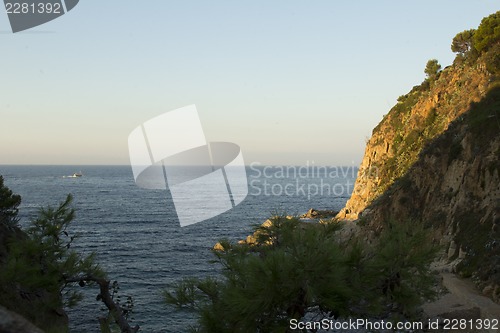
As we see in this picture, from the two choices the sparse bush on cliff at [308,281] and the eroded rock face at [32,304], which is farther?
the eroded rock face at [32,304]

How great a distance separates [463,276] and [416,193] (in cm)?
1410

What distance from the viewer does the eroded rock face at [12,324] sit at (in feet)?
16.0

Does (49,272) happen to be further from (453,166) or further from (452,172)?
(453,166)

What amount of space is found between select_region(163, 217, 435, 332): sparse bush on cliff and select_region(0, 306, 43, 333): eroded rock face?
4.92 meters

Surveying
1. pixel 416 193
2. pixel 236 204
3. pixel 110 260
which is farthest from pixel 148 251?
pixel 236 204

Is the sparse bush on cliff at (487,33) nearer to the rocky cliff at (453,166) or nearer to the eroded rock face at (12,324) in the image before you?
the rocky cliff at (453,166)

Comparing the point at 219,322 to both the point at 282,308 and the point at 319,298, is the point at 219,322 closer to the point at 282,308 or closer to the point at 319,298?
the point at 282,308

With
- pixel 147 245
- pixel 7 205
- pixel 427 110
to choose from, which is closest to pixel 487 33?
pixel 427 110

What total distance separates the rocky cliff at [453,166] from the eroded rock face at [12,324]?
12.9m

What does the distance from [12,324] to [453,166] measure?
38.3 metres

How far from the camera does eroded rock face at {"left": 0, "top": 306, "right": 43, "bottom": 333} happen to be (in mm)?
4887

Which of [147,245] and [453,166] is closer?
[453,166]

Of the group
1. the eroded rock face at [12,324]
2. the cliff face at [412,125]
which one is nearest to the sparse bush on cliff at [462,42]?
the cliff face at [412,125]

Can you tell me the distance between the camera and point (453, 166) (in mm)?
36938
